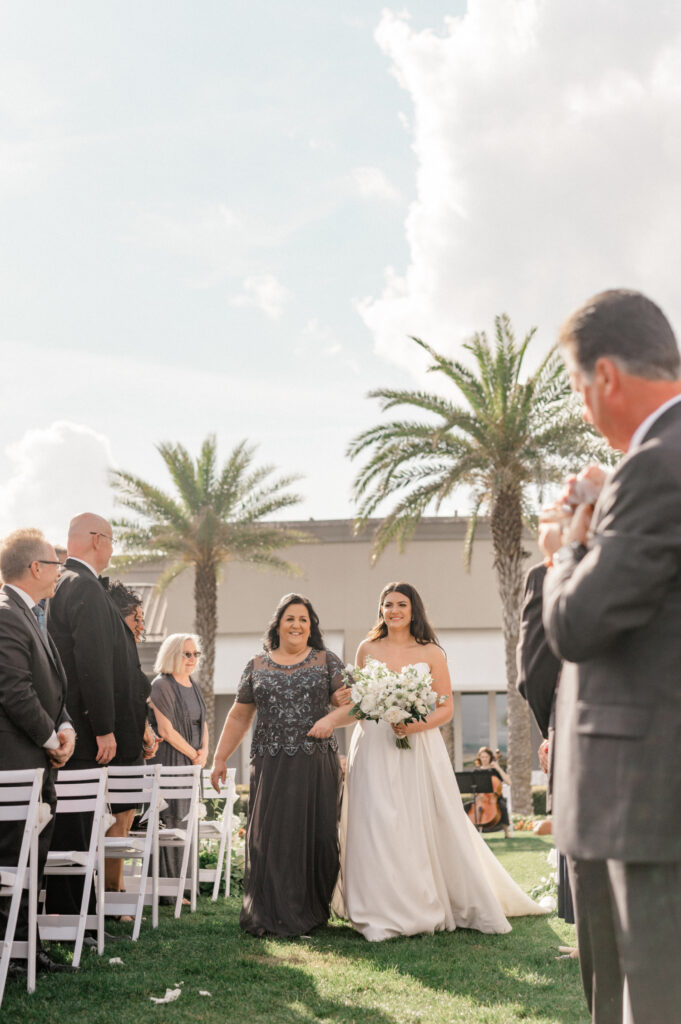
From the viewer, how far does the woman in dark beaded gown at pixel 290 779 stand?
24.8 feet

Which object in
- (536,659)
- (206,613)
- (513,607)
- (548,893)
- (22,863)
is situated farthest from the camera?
(206,613)

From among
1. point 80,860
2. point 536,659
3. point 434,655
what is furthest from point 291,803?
point 536,659

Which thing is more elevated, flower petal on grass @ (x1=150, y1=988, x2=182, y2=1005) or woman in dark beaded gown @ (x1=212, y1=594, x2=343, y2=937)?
woman in dark beaded gown @ (x1=212, y1=594, x2=343, y2=937)

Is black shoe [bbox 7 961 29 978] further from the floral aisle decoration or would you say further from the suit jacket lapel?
the floral aisle decoration

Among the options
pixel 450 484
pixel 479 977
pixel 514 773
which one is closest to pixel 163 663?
pixel 479 977

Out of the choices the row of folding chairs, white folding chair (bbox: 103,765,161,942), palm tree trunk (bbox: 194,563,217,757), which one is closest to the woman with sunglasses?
the row of folding chairs

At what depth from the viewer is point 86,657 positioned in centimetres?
706

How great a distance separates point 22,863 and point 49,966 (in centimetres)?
122

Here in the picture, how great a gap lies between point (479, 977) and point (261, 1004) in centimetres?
133

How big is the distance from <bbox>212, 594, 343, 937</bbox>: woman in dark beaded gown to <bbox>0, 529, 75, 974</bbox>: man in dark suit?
195 centimetres

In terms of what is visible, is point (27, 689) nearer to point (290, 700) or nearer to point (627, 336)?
point (290, 700)

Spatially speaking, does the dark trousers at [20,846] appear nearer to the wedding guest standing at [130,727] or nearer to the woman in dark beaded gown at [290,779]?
the wedding guest standing at [130,727]

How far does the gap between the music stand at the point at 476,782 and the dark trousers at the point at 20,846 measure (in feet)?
47.3

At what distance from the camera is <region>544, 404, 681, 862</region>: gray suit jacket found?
7.50 feet
